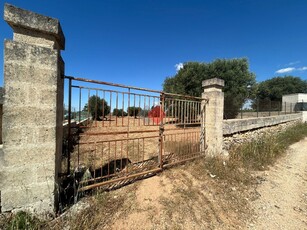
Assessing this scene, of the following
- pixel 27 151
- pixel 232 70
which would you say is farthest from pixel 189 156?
pixel 232 70

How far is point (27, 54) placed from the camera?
2041 mm

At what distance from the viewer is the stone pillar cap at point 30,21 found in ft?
6.37

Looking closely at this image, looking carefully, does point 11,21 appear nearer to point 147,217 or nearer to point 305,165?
point 147,217

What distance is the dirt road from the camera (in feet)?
8.81

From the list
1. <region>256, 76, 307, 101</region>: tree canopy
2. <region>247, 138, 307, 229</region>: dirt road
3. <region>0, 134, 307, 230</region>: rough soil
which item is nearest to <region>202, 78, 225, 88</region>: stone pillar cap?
<region>0, 134, 307, 230</region>: rough soil

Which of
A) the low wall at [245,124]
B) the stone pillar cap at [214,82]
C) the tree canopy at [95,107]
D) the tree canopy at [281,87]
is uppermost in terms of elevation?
the tree canopy at [281,87]

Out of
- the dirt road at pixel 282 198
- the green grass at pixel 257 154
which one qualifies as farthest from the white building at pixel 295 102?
the dirt road at pixel 282 198

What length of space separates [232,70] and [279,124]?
6742mm

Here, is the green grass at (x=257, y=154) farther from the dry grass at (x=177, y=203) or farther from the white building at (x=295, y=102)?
the white building at (x=295, y=102)

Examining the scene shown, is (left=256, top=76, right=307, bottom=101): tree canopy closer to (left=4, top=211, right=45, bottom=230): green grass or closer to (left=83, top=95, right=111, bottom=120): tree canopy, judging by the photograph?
(left=83, top=95, right=111, bottom=120): tree canopy

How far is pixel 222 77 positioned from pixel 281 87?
3766 centimetres

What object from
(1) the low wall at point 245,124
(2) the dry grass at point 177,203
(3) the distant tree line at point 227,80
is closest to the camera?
(2) the dry grass at point 177,203

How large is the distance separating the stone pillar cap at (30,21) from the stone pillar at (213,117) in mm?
4168

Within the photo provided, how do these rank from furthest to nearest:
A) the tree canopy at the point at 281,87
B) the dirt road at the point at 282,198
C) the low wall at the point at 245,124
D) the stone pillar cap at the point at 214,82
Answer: the tree canopy at the point at 281,87 < the low wall at the point at 245,124 < the stone pillar cap at the point at 214,82 < the dirt road at the point at 282,198
